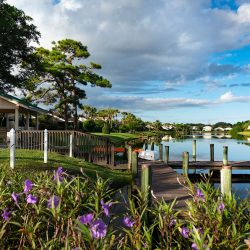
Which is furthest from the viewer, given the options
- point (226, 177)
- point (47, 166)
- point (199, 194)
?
point (47, 166)

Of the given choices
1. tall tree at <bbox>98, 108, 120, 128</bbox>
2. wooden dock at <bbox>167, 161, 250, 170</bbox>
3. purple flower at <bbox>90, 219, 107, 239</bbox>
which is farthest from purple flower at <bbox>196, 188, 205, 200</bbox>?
tall tree at <bbox>98, 108, 120, 128</bbox>

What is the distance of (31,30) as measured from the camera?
36.2 m

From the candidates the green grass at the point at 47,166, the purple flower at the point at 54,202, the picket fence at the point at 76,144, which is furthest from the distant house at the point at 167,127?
the purple flower at the point at 54,202

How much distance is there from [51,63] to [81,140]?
87.0 feet

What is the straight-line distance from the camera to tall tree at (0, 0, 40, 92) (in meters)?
32.3

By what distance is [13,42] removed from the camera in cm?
3297

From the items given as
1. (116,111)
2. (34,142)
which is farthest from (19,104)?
(116,111)

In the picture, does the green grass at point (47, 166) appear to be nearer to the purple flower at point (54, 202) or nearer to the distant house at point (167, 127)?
A: the purple flower at point (54, 202)

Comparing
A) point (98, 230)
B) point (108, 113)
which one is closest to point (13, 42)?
point (98, 230)

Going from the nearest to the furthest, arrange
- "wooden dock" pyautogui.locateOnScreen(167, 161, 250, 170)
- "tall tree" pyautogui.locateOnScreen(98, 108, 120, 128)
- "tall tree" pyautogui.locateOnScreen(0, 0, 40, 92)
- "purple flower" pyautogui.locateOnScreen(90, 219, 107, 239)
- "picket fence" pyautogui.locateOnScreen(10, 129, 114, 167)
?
"purple flower" pyautogui.locateOnScreen(90, 219, 107, 239) → "picket fence" pyautogui.locateOnScreen(10, 129, 114, 167) → "wooden dock" pyautogui.locateOnScreen(167, 161, 250, 170) → "tall tree" pyautogui.locateOnScreen(0, 0, 40, 92) → "tall tree" pyautogui.locateOnScreen(98, 108, 120, 128)

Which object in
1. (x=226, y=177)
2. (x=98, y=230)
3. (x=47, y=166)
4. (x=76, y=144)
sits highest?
(x=76, y=144)

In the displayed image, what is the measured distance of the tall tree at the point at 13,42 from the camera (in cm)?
3234

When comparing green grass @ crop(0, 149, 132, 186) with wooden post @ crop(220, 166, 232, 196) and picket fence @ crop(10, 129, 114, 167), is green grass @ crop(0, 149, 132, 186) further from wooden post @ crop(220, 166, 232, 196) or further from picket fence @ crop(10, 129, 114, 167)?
wooden post @ crop(220, 166, 232, 196)

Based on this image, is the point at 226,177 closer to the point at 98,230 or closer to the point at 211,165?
the point at 98,230
